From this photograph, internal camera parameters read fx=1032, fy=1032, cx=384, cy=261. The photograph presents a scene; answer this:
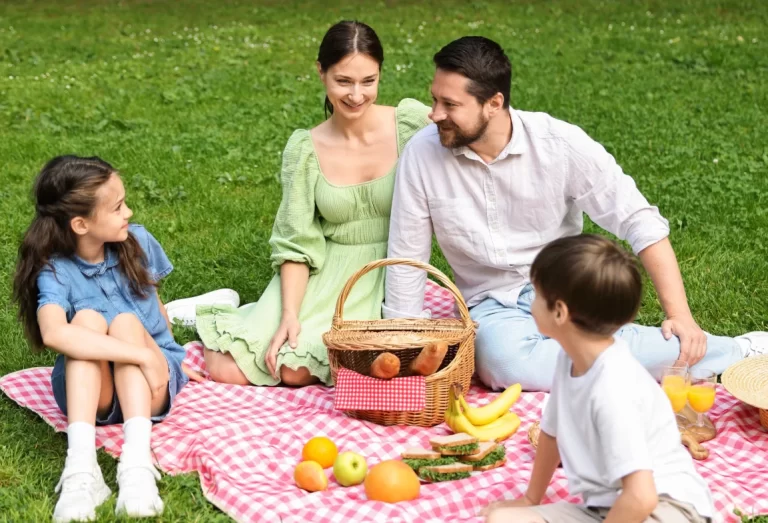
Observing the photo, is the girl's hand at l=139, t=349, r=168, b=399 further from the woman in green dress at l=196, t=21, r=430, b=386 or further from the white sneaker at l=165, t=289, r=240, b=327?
the white sneaker at l=165, t=289, r=240, b=327

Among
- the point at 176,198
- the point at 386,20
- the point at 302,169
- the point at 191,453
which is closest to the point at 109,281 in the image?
the point at 191,453

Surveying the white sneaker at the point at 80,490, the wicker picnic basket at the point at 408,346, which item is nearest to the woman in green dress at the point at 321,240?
the wicker picnic basket at the point at 408,346

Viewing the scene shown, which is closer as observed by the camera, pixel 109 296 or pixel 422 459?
pixel 422 459

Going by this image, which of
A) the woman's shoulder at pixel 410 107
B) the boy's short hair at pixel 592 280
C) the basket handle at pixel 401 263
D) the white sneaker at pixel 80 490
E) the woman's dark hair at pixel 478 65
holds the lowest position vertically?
the white sneaker at pixel 80 490

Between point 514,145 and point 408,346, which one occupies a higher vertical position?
point 514,145

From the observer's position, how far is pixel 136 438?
356cm

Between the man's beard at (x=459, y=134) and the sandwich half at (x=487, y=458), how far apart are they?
1.24 meters

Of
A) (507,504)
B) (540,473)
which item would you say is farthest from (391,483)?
(540,473)

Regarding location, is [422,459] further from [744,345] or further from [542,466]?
[744,345]

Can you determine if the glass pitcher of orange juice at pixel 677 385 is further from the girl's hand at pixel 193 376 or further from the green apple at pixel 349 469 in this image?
the girl's hand at pixel 193 376

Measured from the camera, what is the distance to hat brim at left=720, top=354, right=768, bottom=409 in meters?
3.78

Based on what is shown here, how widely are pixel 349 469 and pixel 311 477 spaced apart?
0.43 feet

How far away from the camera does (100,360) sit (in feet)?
12.1

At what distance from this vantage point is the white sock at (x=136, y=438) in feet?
11.5
